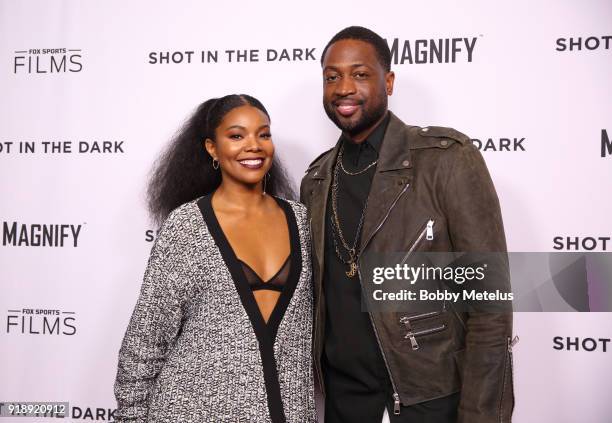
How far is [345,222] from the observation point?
178cm

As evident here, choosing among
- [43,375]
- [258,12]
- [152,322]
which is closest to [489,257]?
[152,322]

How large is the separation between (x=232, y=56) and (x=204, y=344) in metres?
1.35

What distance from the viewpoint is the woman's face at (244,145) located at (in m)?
1.79

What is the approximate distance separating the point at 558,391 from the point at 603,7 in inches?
59.5

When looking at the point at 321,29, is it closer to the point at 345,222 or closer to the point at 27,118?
the point at 345,222

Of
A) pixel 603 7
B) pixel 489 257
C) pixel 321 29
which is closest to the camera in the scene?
Result: pixel 489 257

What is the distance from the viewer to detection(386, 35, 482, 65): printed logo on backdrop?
2.32 metres

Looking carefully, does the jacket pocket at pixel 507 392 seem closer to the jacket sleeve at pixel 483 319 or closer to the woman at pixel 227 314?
the jacket sleeve at pixel 483 319

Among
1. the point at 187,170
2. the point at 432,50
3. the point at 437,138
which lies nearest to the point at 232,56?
the point at 187,170

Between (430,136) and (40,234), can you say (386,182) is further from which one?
(40,234)

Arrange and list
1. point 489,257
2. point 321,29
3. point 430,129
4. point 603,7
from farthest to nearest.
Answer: point 321,29, point 603,7, point 430,129, point 489,257

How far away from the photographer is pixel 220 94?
250 cm

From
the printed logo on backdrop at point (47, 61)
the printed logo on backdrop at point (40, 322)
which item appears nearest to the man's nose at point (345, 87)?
the printed logo on backdrop at point (47, 61)

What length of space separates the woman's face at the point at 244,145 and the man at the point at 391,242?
0.22 m
